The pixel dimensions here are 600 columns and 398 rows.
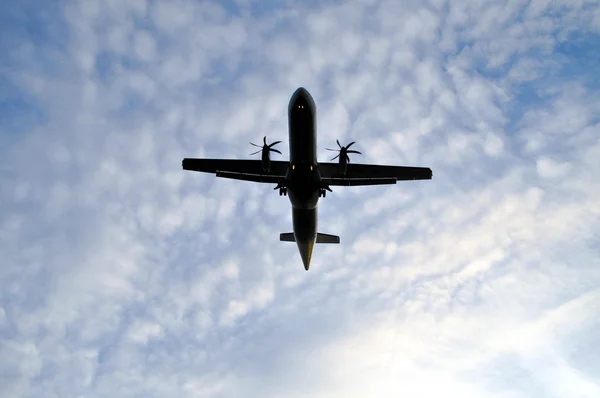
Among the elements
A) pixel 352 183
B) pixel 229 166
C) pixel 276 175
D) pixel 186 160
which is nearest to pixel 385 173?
pixel 352 183

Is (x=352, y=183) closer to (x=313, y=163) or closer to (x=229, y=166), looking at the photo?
(x=313, y=163)

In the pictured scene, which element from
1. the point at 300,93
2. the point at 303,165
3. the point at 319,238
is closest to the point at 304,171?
the point at 303,165

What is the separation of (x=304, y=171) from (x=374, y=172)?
28.2 ft

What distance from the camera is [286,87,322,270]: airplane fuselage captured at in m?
34.8

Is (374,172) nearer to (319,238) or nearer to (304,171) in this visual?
(304,171)

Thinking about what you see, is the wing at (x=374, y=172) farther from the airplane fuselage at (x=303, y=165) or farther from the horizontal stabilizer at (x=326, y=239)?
the horizontal stabilizer at (x=326, y=239)

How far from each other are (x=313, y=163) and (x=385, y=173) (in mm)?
8794

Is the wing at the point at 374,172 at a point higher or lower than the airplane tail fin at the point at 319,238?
higher

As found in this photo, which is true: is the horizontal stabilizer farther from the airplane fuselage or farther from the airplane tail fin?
the airplane fuselage

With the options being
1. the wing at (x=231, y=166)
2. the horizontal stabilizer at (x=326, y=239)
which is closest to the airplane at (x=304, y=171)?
the wing at (x=231, y=166)

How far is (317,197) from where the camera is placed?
39.5 meters

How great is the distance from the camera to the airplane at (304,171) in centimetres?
3531

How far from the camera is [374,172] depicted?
42625 mm

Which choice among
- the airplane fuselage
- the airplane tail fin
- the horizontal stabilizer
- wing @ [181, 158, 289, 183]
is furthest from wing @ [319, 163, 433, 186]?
the horizontal stabilizer
